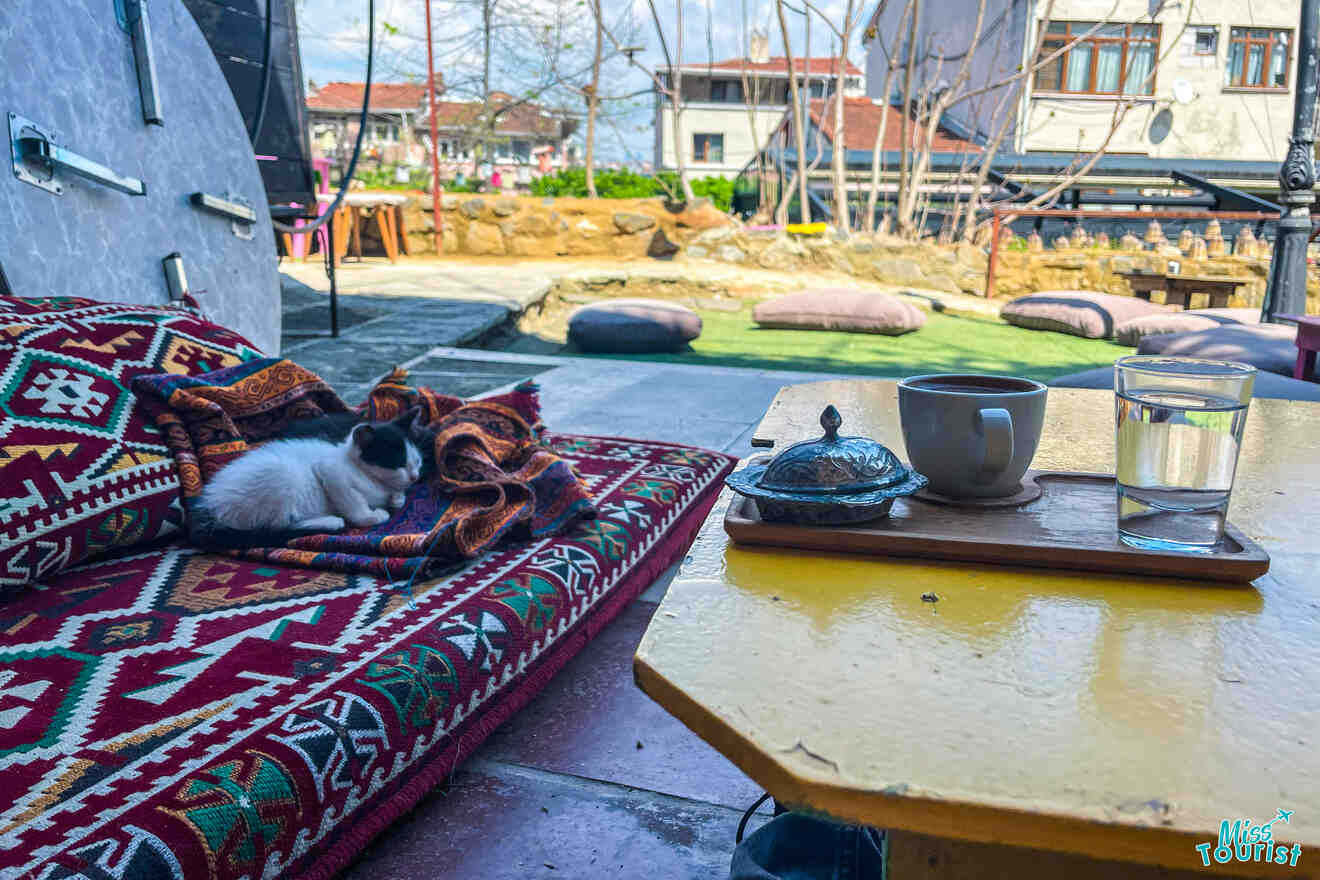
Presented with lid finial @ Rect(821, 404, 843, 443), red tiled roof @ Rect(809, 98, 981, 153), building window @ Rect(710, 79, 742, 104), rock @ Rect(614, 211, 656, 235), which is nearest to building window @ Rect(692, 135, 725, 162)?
building window @ Rect(710, 79, 742, 104)

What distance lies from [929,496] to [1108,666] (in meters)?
0.33

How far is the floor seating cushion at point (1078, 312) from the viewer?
263 inches

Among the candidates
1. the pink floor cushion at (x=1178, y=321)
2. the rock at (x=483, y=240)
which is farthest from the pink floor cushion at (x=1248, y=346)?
the rock at (x=483, y=240)

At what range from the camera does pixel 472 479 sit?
6.88 feet

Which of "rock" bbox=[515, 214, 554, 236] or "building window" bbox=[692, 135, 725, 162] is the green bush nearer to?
"rock" bbox=[515, 214, 554, 236]

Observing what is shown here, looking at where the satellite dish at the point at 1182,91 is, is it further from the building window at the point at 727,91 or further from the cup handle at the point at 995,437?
the cup handle at the point at 995,437

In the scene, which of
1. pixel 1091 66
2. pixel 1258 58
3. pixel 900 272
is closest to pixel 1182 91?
pixel 1091 66

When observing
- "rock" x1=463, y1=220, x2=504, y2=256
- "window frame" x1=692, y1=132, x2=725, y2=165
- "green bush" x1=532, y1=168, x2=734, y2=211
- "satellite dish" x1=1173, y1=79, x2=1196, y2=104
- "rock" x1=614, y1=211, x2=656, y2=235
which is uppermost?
"window frame" x1=692, y1=132, x2=725, y2=165

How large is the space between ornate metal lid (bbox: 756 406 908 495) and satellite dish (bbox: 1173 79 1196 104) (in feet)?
61.3

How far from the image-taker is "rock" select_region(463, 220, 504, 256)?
37.8 ft

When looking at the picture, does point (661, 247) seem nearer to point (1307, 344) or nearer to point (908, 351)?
point (908, 351)

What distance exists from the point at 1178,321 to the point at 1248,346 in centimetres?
261

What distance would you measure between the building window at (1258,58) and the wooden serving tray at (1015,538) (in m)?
19.7

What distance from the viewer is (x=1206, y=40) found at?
54.6ft
